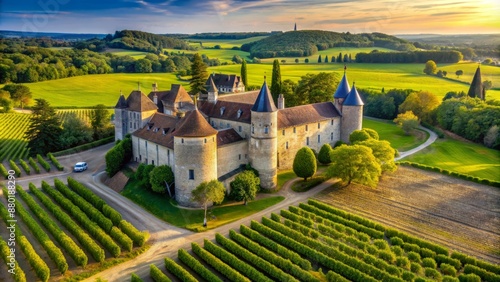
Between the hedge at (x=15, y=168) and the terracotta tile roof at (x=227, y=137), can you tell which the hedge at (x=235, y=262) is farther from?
the hedge at (x=15, y=168)

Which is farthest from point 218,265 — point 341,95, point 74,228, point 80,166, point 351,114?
point 341,95

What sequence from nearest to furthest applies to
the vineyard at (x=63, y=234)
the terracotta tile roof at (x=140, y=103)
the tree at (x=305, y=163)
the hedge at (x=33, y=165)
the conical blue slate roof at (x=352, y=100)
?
1. the vineyard at (x=63, y=234)
2. the tree at (x=305, y=163)
3. the hedge at (x=33, y=165)
4. the terracotta tile roof at (x=140, y=103)
5. the conical blue slate roof at (x=352, y=100)

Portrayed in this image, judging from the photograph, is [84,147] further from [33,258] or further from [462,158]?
[462,158]

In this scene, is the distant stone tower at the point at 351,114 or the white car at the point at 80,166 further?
the distant stone tower at the point at 351,114

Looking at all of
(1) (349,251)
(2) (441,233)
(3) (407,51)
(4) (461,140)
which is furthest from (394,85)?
(1) (349,251)

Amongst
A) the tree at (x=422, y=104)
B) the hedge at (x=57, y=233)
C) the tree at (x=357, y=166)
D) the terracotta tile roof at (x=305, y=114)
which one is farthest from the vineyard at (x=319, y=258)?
the tree at (x=422, y=104)

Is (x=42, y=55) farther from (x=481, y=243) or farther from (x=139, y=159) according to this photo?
(x=481, y=243)

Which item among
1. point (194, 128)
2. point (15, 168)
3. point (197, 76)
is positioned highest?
point (197, 76)
